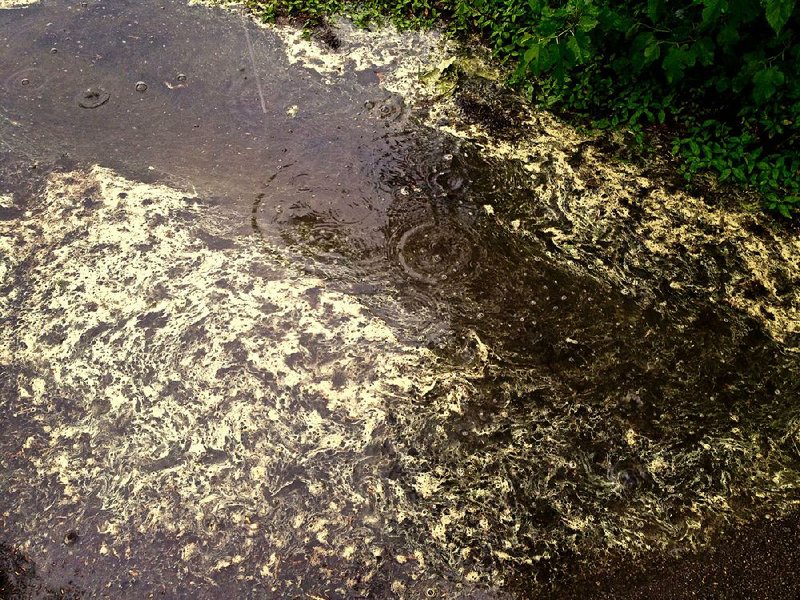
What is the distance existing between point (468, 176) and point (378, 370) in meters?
1.22

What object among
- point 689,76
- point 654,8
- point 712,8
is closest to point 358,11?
point 654,8

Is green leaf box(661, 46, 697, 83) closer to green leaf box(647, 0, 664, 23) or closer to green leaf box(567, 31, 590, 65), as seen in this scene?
green leaf box(647, 0, 664, 23)

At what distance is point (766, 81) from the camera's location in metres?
2.65

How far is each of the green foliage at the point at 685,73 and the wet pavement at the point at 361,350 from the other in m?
0.28

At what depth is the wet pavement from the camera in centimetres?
213

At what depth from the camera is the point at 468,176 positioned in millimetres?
3152

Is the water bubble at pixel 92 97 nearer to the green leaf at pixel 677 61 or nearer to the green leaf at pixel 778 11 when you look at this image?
the green leaf at pixel 677 61

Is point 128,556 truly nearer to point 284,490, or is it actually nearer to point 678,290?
point 284,490

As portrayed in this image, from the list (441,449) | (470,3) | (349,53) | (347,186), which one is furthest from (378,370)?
(470,3)

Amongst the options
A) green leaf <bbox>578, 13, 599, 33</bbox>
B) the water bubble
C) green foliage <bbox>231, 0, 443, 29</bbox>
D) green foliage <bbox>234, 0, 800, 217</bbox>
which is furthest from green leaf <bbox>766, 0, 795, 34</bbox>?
the water bubble

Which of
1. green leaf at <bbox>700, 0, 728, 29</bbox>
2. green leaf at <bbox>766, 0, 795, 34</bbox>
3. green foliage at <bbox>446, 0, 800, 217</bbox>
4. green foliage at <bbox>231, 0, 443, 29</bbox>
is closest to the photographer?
green leaf at <bbox>766, 0, 795, 34</bbox>

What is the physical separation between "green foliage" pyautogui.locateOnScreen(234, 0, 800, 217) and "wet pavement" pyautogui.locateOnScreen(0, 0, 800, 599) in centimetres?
28

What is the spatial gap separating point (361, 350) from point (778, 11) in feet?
6.88

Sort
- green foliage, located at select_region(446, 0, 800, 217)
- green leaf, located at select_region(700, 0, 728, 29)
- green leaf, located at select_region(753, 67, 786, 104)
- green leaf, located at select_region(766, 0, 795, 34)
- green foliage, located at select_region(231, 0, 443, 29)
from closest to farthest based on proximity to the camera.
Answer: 1. green leaf, located at select_region(766, 0, 795, 34)
2. green leaf, located at select_region(700, 0, 728, 29)
3. green leaf, located at select_region(753, 67, 786, 104)
4. green foliage, located at select_region(446, 0, 800, 217)
5. green foliage, located at select_region(231, 0, 443, 29)
